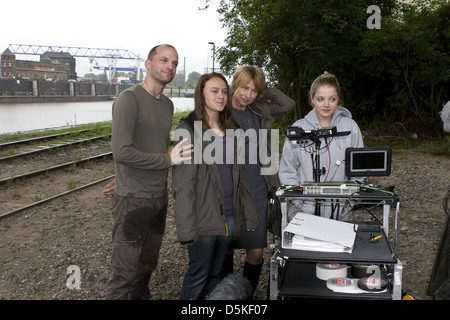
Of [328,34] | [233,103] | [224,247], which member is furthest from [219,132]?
[328,34]

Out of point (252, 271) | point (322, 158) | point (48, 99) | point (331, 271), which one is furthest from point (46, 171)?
point (48, 99)

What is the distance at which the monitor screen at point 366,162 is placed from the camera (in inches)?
101

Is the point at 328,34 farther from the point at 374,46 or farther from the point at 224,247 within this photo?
the point at 224,247

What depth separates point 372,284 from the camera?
240 centimetres

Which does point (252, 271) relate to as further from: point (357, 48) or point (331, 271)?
point (357, 48)

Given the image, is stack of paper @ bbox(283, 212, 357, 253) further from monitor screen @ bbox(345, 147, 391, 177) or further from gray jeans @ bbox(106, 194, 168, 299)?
gray jeans @ bbox(106, 194, 168, 299)

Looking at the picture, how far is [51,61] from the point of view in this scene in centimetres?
11394

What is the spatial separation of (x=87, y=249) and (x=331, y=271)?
4112 mm

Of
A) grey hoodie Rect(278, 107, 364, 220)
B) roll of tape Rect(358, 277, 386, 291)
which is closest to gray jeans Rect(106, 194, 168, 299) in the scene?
grey hoodie Rect(278, 107, 364, 220)

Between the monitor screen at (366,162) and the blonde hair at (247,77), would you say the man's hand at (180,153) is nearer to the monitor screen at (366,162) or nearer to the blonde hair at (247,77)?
the blonde hair at (247,77)

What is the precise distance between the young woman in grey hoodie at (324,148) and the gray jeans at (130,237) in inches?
39.7

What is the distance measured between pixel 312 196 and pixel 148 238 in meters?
1.54

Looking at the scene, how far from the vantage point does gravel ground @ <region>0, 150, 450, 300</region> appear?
4.68m
